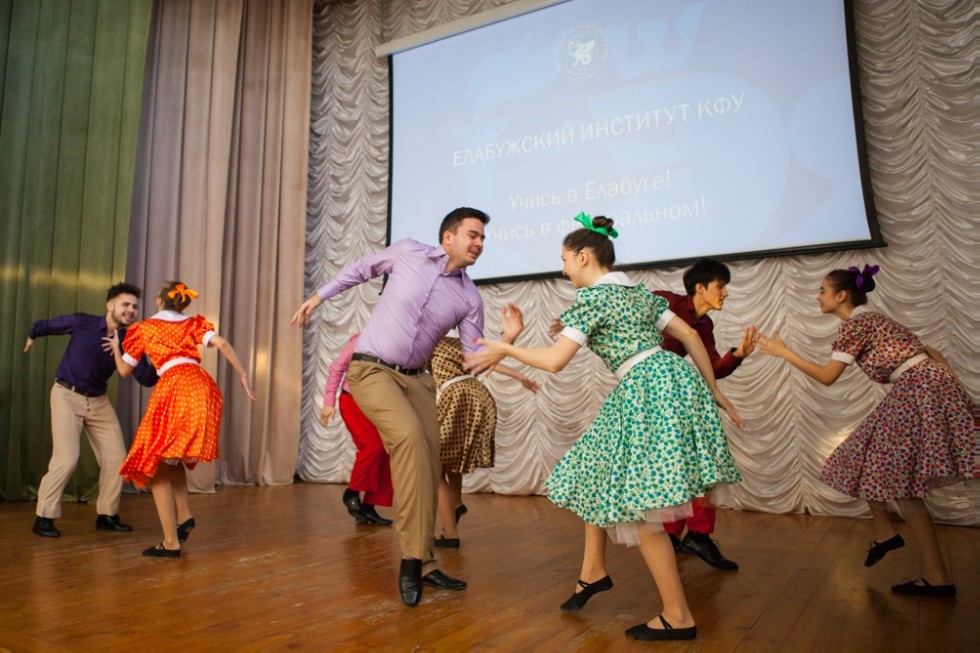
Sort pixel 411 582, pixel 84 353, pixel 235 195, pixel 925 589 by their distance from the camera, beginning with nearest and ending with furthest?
pixel 411 582 → pixel 925 589 → pixel 84 353 → pixel 235 195

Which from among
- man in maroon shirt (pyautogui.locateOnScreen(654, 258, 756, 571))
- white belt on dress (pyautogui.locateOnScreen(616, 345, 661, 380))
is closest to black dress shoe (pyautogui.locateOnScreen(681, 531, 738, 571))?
man in maroon shirt (pyautogui.locateOnScreen(654, 258, 756, 571))

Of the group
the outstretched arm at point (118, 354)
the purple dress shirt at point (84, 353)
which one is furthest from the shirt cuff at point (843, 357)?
the purple dress shirt at point (84, 353)

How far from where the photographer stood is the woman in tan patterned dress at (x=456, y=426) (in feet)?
12.6

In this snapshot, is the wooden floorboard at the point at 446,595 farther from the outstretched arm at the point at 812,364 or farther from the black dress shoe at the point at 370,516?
the outstretched arm at the point at 812,364

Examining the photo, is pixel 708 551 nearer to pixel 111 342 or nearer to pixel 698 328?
pixel 698 328

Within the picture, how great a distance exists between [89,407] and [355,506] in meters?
1.78

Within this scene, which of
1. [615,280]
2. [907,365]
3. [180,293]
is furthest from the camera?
[180,293]

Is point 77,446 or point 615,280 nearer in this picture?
point 615,280

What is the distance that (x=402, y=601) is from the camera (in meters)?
2.56

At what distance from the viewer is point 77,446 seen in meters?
4.29

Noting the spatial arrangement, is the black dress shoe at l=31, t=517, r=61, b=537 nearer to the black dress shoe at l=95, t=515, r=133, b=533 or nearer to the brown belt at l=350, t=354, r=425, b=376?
the black dress shoe at l=95, t=515, r=133, b=533

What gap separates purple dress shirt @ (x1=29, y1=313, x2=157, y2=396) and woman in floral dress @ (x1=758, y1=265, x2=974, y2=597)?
153 inches

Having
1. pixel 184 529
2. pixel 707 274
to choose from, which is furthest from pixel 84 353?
pixel 707 274

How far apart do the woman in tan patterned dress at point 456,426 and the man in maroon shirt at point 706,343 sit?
1156mm
